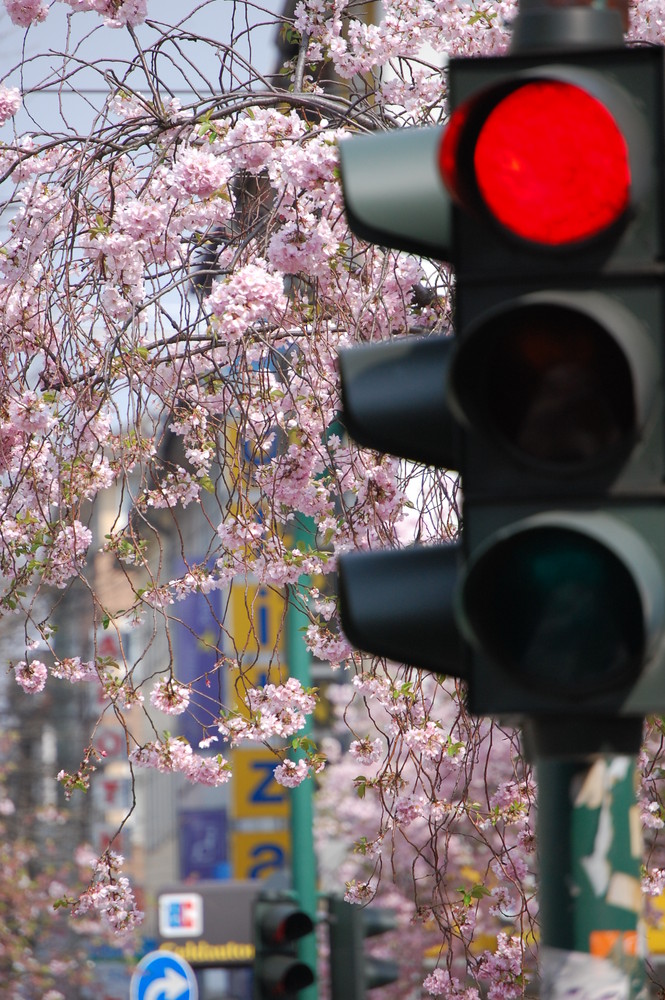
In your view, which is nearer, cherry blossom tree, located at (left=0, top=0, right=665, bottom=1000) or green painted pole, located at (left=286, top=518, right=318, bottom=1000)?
cherry blossom tree, located at (left=0, top=0, right=665, bottom=1000)

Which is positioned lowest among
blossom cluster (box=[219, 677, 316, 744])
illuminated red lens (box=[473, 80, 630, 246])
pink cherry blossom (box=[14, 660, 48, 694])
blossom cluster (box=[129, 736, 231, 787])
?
blossom cluster (box=[129, 736, 231, 787])

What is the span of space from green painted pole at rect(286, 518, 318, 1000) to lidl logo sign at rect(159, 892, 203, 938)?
5.96ft

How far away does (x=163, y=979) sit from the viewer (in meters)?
10.4

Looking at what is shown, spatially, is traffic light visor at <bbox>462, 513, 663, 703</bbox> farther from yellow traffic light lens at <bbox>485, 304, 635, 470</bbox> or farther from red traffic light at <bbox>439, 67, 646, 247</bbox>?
red traffic light at <bbox>439, 67, 646, 247</bbox>

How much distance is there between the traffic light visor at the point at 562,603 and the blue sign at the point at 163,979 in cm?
855

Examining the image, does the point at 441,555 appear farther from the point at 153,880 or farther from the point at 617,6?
the point at 153,880

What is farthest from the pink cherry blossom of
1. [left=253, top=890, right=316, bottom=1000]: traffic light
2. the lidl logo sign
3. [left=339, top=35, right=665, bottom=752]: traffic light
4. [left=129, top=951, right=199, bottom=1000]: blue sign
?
[left=339, top=35, right=665, bottom=752]: traffic light

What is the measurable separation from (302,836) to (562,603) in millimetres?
6013

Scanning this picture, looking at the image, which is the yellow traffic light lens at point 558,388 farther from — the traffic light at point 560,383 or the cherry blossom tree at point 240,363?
the cherry blossom tree at point 240,363

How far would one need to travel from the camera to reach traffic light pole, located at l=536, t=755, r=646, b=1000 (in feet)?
6.83

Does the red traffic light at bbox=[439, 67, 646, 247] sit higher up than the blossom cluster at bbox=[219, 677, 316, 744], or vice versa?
the red traffic light at bbox=[439, 67, 646, 247]

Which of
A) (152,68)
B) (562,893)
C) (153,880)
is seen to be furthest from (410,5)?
(153,880)

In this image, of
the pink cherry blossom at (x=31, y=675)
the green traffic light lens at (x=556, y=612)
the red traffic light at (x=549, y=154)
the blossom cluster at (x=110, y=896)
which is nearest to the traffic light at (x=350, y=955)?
the blossom cluster at (x=110, y=896)

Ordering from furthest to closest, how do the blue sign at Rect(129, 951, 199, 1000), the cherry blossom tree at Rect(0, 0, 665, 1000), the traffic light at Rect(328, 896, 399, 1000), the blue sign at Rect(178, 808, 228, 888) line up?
the blue sign at Rect(178, 808, 228, 888) < the blue sign at Rect(129, 951, 199, 1000) < the traffic light at Rect(328, 896, 399, 1000) < the cherry blossom tree at Rect(0, 0, 665, 1000)
